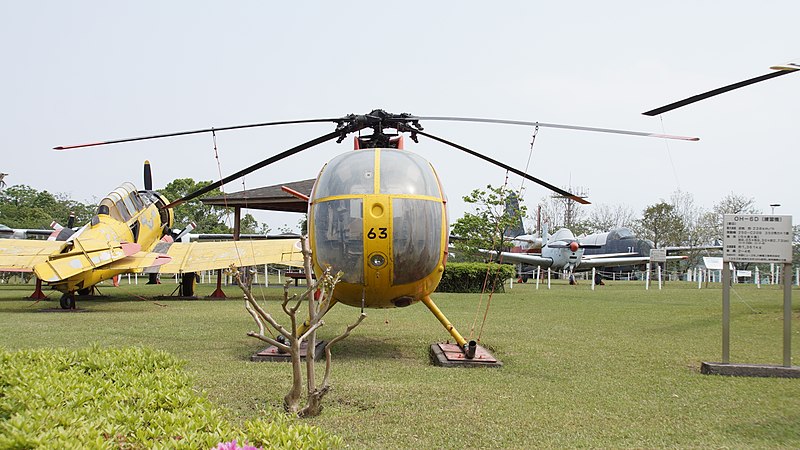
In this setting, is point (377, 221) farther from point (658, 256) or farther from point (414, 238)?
point (658, 256)

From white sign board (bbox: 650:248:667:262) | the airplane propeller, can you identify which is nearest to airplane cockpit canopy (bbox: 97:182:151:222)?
the airplane propeller

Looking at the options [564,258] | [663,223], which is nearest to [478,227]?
[564,258]

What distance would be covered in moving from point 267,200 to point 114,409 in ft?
55.7

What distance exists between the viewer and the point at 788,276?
7551 mm

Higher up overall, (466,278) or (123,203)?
(123,203)

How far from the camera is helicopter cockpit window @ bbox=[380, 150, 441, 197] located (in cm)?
682

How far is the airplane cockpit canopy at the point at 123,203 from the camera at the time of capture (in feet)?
54.2

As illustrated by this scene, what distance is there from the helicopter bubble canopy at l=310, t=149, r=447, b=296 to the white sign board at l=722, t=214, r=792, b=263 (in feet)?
12.2

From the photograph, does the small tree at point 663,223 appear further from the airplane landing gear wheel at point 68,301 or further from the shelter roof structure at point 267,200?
the airplane landing gear wheel at point 68,301

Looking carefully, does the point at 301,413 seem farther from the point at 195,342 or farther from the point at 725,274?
the point at 725,274

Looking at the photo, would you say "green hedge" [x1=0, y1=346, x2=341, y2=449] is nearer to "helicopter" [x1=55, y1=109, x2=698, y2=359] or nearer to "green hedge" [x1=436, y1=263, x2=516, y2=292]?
"helicopter" [x1=55, y1=109, x2=698, y2=359]

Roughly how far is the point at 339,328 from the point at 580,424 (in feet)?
22.9

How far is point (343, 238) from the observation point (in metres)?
6.73

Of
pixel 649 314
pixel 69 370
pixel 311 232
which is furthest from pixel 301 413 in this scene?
pixel 649 314
